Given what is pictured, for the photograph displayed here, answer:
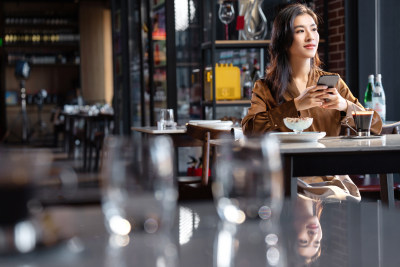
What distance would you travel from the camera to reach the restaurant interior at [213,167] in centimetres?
85

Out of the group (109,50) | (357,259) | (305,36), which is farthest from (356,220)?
(109,50)

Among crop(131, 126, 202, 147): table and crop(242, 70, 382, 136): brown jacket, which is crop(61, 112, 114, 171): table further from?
crop(242, 70, 382, 136): brown jacket

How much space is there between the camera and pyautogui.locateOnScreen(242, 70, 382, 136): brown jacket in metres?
3.22

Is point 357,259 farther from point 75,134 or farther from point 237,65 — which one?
point 75,134

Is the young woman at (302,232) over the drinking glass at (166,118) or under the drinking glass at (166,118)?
under

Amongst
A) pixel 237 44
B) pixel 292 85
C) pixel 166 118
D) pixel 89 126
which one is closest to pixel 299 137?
pixel 292 85

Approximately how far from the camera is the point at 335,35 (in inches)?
227

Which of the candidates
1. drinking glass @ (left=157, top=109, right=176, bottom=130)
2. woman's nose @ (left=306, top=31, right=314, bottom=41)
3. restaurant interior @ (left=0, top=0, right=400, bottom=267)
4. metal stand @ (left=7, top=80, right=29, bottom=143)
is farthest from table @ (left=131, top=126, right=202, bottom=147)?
metal stand @ (left=7, top=80, right=29, bottom=143)

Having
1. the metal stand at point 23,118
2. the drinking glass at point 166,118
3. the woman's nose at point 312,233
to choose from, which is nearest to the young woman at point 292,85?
the drinking glass at point 166,118

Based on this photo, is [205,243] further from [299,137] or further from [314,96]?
[314,96]

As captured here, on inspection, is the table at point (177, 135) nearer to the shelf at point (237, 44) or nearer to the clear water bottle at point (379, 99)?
the shelf at point (237, 44)

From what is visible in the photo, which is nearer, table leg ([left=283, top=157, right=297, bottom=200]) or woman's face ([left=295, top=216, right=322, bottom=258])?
woman's face ([left=295, top=216, right=322, bottom=258])

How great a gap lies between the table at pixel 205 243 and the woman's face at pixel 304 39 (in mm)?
2359

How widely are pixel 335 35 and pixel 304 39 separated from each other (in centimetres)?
241
